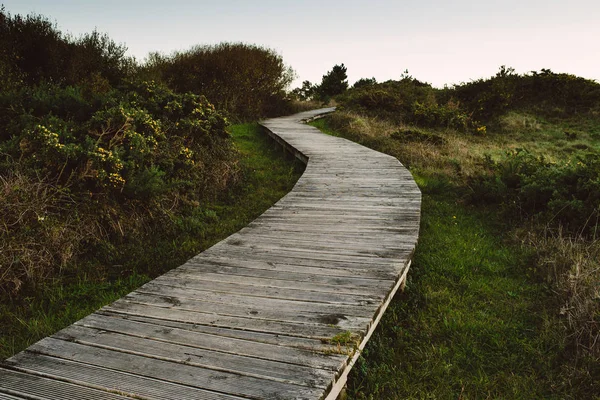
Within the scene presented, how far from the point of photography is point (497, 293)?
12.3ft

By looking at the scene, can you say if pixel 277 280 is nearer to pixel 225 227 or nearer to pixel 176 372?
pixel 176 372

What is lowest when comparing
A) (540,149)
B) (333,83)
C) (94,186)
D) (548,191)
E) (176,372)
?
(176,372)

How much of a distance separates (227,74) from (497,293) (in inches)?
624

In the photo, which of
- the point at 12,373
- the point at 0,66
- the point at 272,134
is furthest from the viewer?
the point at 272,134

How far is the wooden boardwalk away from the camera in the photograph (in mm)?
1851

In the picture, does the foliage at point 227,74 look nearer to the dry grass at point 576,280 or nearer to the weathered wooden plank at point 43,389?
the dry grass at point 576,280

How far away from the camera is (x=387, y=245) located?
3834 mm

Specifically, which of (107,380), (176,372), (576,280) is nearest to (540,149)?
(576,280)

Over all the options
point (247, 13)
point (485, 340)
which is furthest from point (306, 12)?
point (485, 340)

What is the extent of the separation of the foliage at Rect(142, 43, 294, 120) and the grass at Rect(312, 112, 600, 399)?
13.2 metres

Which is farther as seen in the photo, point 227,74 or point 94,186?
point 227,74

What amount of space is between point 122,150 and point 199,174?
1.67 m

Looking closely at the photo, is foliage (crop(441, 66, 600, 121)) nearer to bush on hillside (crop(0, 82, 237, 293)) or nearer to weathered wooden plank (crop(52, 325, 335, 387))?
bush on hillside (crop(0, 82, 237, 293))

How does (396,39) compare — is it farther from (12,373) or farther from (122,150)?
(12,373)
